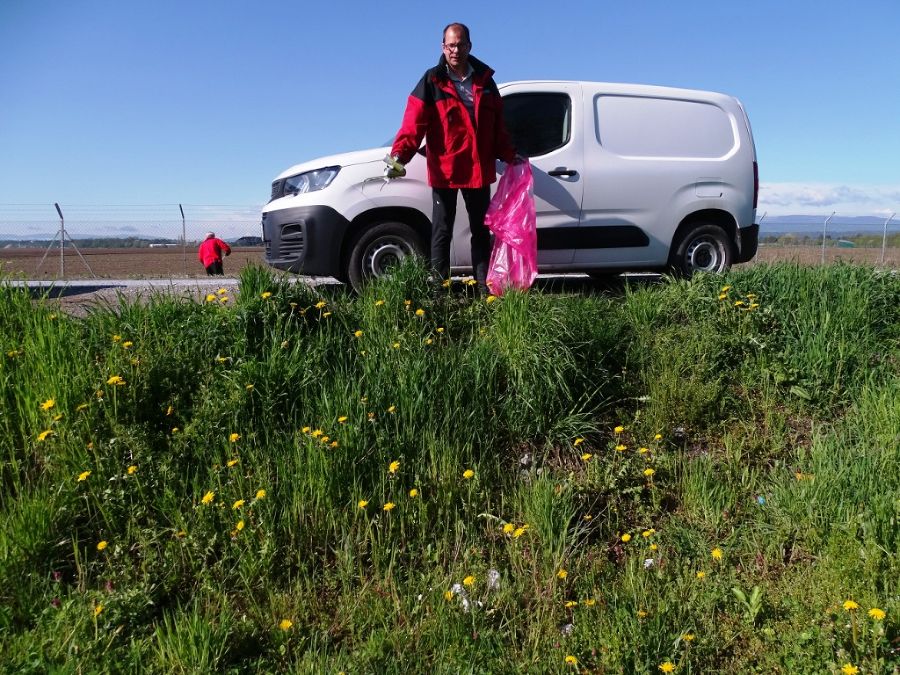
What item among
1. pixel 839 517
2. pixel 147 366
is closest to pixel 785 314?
pixel 839 517

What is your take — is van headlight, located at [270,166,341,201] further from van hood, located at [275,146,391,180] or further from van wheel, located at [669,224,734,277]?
van wheel, located at [669,224,734,277]

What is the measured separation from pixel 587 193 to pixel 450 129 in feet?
5.26

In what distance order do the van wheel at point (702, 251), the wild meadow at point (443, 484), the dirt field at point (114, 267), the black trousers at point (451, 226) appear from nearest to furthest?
the wild meadow at point (443, 484) < the black trousers at point (451, 226) < the van wheel at point (702, 251) < the dirt field at point (114, 267)

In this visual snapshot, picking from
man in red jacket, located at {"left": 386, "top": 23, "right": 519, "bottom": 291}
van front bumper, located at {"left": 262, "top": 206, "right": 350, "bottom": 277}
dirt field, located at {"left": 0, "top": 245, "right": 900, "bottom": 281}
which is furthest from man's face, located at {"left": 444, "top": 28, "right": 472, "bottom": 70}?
dirt field, located at {"left": 0, "top": 245, "right": 900, "bottom": 281}

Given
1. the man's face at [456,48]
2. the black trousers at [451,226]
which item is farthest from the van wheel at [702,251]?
the man's face at [456,48]

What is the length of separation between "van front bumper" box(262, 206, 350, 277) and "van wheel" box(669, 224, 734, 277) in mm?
3159

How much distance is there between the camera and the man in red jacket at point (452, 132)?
197 inches

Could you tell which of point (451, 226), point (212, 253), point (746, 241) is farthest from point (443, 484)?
point (212, 253)

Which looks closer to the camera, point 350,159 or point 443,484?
point 443,484

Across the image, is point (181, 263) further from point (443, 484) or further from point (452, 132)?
point (443, 484)

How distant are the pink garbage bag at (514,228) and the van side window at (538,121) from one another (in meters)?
0.71

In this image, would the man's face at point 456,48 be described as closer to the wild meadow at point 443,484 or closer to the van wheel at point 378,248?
the van wheel at point 378,248

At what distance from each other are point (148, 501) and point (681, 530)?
2509 mm

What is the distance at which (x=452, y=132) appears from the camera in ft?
16.6
